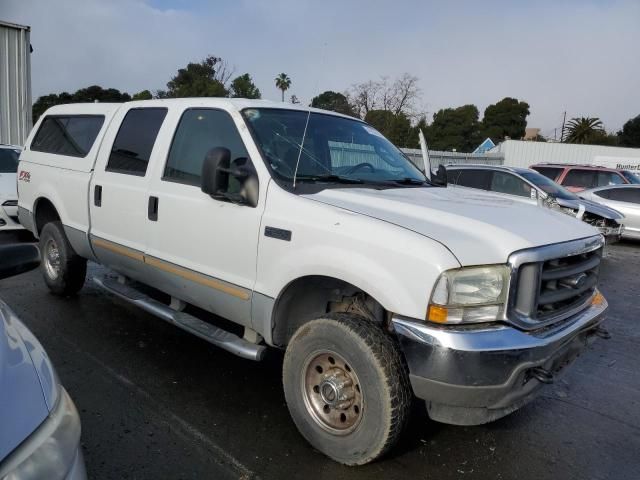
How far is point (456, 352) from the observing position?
243cm

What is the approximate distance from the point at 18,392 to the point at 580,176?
1497cm

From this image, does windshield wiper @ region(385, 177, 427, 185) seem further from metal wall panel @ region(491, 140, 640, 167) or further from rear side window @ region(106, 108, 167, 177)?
metal wall panel @ region(491, 140, 640, 167)

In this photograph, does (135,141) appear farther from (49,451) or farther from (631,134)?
(631,134)

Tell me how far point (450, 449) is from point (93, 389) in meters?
2.40

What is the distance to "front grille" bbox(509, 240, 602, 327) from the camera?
8.54ft

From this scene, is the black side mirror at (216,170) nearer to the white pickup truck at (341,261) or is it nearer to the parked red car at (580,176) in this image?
the white pickup truck at (341,261)

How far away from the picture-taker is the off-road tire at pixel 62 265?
5.34 m

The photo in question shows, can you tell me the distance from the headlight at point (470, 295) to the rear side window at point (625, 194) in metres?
11.4

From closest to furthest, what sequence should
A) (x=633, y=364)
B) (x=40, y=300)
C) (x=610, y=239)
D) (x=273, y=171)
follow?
(x=273, y=171) < (x=633, y=364) < (x=40, y=300) < (x=610, y=239)

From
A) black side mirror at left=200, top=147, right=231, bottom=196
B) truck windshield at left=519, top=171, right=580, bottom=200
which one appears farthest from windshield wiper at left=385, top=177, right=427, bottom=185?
truck windshield at left=519, top=171, right=580, bottom=200

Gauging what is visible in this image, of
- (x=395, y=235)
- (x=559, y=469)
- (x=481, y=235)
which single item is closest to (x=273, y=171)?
(x=395, y=235)

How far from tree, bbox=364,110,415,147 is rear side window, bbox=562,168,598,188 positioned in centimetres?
1879

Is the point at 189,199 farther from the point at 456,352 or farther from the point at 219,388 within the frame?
the point at 456,352

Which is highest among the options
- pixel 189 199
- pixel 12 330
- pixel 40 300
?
pixel 189 199
